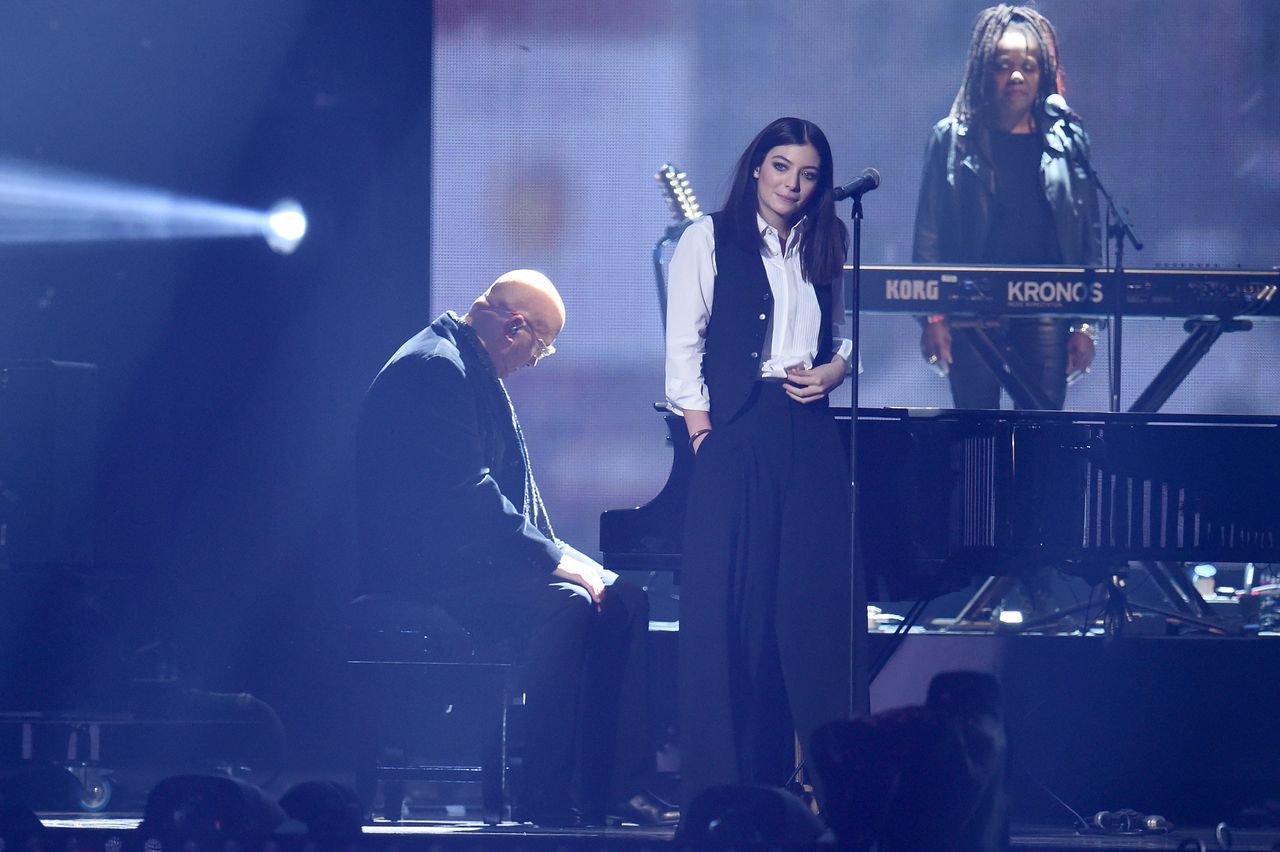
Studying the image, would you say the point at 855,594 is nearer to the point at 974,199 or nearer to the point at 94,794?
the point at 94,794

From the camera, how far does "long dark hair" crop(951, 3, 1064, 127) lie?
541 centimetres

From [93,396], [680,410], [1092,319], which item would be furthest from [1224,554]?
[93,396]

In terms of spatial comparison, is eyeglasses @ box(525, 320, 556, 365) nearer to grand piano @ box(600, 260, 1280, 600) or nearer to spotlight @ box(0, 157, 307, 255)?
grand piano @ box(600, 260, 1280, 600)

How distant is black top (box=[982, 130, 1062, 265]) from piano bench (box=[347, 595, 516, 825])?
→ 251 centimetres

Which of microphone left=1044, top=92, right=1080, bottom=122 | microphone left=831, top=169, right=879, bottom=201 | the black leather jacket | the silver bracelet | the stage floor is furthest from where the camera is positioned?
the black leather jacket

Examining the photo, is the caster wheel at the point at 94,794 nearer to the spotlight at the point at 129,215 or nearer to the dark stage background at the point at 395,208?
the dark stage background at the point at 395,208

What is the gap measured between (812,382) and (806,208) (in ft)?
1.28

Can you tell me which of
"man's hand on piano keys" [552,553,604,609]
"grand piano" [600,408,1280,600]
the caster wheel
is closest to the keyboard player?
"grand piano" [600,408,1280,600]

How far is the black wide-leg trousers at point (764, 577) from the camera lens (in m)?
3.26

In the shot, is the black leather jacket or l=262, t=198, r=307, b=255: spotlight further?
the black leather jacket

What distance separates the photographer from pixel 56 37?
4.93 meters

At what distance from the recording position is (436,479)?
381 cm

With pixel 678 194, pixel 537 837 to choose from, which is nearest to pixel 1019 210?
pixel 678 194

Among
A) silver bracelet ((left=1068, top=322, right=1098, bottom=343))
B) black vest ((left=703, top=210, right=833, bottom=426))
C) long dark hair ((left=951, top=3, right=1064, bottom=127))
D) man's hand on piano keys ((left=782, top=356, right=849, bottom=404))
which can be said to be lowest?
man's hand on piano keys ((left=782, top=356, right=849, bottom=404))
